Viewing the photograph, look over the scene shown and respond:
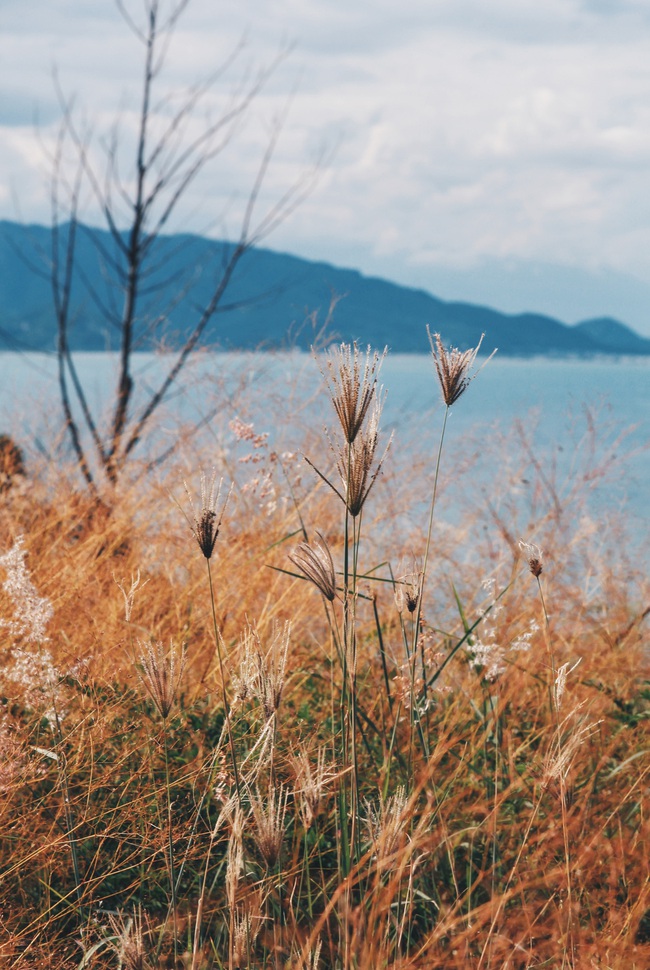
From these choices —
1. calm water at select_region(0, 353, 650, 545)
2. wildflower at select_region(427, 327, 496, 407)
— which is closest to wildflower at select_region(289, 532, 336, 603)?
wildflower at select_region(427, 327, 496, 407)

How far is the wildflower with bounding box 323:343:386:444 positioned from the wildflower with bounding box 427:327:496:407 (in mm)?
195

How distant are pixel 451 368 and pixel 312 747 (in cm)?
95

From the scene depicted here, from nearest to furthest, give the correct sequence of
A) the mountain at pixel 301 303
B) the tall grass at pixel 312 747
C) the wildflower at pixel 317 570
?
the wildflower at pixel 317 570 < the tall grass at pixel 312 747 < the mountain at pixel 301 303

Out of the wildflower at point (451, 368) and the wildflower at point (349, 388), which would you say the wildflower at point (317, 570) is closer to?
the wildflower at point (349, 388)

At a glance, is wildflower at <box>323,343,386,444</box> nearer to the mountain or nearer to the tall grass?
the tall grass

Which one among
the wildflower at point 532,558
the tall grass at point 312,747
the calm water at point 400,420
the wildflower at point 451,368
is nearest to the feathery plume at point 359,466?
the tall grass at point 312,747

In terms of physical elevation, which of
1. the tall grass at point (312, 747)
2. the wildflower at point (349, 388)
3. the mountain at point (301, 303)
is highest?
the mountain at point (301, 303)

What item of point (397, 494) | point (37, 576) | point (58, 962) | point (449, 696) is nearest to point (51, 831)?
point (58, 962)

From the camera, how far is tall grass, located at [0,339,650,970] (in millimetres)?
1387

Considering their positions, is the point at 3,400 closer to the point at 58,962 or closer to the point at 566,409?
the point at 566,409

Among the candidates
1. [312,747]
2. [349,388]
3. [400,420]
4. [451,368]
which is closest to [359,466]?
[349,388]

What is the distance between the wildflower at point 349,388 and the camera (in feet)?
4.22

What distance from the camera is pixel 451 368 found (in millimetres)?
1488

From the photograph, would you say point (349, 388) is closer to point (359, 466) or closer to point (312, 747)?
point (359, 466)
